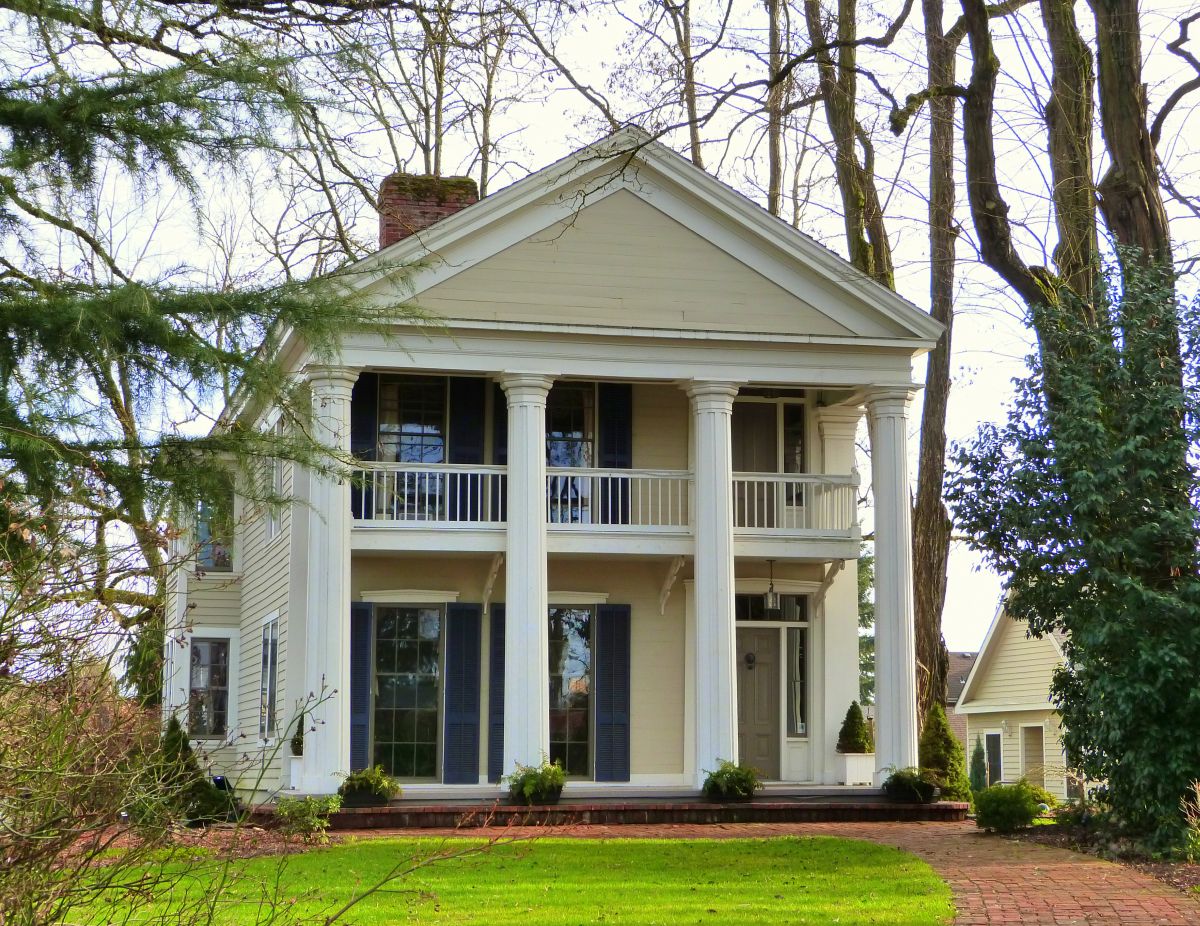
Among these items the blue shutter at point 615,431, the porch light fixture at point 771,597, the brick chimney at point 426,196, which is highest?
the brick chimney at point 426,196

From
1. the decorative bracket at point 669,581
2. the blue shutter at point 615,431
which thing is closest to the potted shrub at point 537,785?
the decorative bracket at point 669,581

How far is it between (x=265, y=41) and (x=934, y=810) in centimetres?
1306

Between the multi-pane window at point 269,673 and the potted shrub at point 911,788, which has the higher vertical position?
the multi-pane window at point 269,673

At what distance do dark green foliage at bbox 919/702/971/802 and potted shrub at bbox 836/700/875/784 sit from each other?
2.23 feet

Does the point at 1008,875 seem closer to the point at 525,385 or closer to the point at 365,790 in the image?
the point at 365,790

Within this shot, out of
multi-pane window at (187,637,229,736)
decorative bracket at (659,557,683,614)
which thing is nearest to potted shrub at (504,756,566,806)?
decorative bracket at (659,557,683,614)

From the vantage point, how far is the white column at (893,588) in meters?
18.5

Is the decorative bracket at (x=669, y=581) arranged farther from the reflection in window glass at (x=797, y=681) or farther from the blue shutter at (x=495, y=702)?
the blue shutter at (x=495, y=702)

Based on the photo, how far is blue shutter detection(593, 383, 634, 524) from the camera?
64.8 feet

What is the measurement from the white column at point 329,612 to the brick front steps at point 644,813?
751 millimetres

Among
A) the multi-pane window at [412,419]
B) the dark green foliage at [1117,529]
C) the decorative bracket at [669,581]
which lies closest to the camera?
the dark green foliage at [1117,529]

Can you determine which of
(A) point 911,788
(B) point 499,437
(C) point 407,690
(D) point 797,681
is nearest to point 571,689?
(C) point 407,690

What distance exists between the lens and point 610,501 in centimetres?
1897

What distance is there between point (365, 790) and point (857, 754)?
661 centimetres
